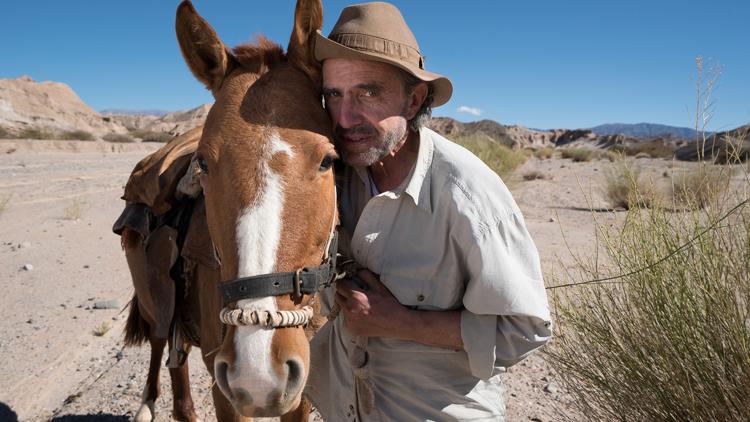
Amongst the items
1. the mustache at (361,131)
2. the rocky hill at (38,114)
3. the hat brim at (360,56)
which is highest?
the rocky hill at (38,114)

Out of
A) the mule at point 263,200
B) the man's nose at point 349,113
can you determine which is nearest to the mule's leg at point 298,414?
the mule at point 263,200

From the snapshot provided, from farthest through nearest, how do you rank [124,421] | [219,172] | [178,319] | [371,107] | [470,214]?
[124,421] → [178,319] → [371,107] → [470,214] → [219,172]

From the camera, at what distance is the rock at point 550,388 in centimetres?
372

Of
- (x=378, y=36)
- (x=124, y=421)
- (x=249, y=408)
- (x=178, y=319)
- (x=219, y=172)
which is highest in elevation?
(x=378, y=36)

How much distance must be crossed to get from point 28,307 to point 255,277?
5442 millimetres

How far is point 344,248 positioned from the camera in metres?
1.99

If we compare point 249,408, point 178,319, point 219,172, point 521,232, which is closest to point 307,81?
point 219,172

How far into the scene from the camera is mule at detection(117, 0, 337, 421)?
1345mm

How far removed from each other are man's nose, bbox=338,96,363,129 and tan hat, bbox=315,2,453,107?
0.53ft

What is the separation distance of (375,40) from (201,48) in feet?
2.44

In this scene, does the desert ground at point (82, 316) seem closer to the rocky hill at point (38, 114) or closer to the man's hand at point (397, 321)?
the man's hand at point (397, 321)

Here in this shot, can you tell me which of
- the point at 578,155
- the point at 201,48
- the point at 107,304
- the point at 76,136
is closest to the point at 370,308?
the point at 201,48

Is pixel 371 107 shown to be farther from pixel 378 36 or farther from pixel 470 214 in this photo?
pixel 470 214

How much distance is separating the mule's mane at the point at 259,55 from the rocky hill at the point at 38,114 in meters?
38.1
